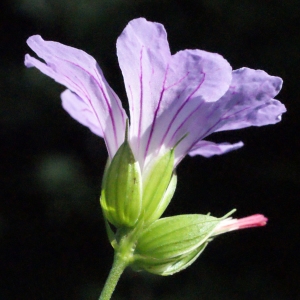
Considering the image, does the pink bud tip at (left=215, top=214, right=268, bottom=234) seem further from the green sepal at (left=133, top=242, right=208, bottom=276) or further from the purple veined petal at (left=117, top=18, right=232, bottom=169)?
the purple veined petal at (left=117, top=18, right=232, bottom=169)

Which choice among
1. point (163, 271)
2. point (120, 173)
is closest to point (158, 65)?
point (120, 173)

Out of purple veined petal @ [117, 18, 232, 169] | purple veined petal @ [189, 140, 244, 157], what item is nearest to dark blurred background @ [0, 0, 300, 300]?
purple veined petal @ [189, 140, 244, 157]

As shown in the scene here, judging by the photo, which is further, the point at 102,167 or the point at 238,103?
the point at 102,167

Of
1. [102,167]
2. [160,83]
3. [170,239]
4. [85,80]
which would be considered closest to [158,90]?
[160,83]

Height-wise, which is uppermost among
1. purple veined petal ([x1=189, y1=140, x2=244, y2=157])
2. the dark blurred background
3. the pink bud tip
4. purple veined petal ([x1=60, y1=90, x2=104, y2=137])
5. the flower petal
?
the flower petal

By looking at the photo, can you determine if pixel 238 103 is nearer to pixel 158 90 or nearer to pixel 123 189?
pixel 158 90

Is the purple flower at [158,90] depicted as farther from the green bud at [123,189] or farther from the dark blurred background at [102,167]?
the dark blurred background at [102,167]

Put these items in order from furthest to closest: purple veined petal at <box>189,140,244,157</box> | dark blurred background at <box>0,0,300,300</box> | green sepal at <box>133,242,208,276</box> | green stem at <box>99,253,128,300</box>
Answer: dark blurred background at <box>0,0,300,300</box>
purple veined petal at <box>189,140,244,157</box>
green sepal at <box>133,242,208,276</box>
green stem at <box>99,253,128,300</box>
